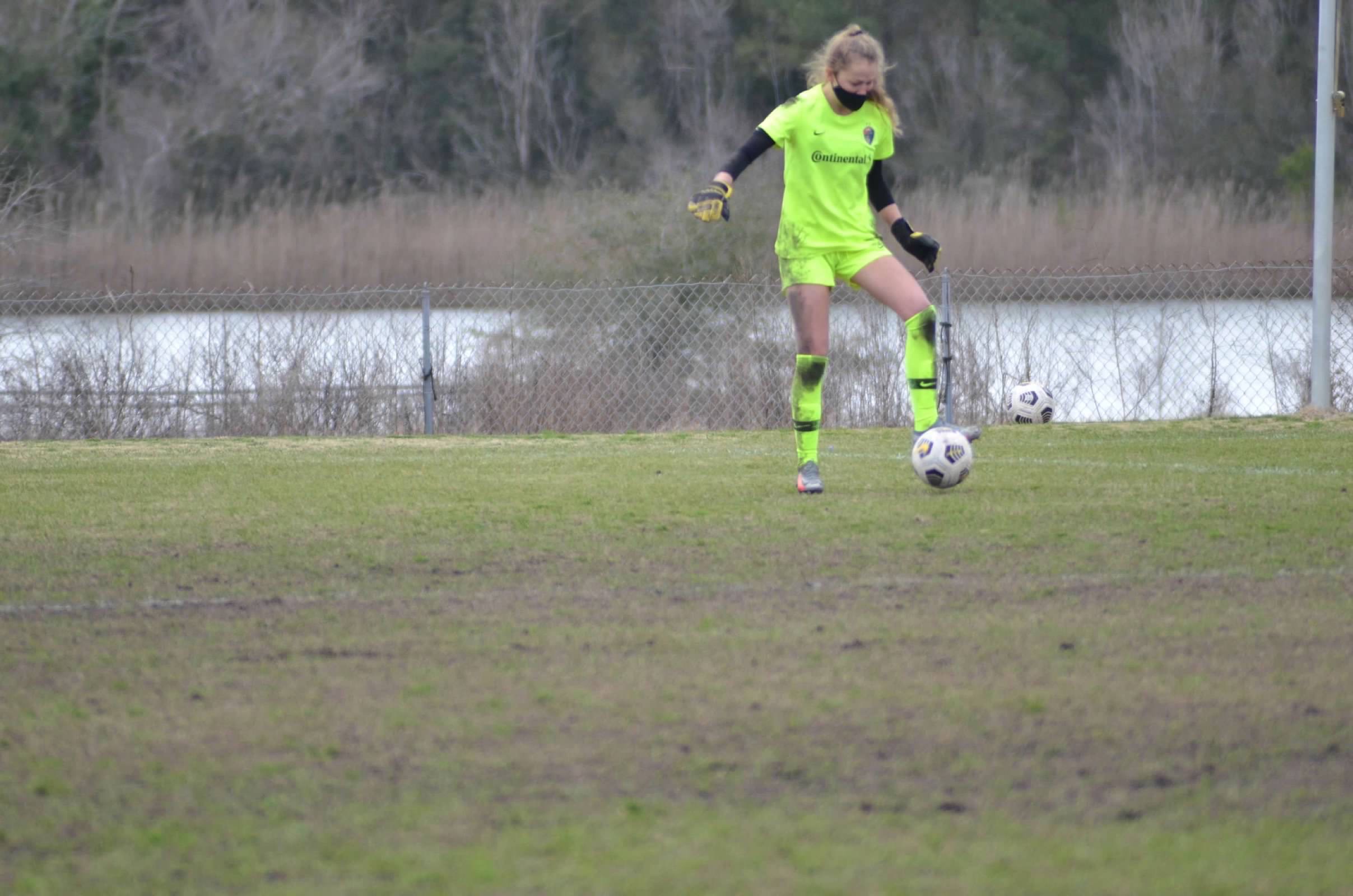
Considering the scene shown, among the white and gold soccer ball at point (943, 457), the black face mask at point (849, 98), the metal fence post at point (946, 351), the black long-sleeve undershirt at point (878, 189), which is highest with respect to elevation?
the black face mask at point (849, 98)

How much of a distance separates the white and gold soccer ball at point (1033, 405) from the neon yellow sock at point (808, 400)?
185 inches

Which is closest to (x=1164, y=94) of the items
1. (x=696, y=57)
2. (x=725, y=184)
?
(x=696, y=57)

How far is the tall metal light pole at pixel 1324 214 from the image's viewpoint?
1091cm

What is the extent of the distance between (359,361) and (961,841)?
1036 cm

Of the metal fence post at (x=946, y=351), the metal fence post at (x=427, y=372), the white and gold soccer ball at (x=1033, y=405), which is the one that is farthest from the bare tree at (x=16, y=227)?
the white and gold soccer ball at (x=1033, y=405)

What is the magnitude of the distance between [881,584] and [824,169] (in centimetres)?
257

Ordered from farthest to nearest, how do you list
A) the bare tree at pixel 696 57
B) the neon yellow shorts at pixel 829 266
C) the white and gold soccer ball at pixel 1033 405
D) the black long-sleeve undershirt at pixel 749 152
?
1. the bare tree at pixel 696 57
2. the white and gold soccer ball at pixel 1033 405
3. the neon yellow shorts at pixel 829 266
4. the black long-sleeve undershirt at pixel 749 152

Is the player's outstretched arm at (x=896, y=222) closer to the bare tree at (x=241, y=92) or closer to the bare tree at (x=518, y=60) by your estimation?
the bare tree at (x=241, y=92)

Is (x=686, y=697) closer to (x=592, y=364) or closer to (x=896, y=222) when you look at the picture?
(x=896, y=222)

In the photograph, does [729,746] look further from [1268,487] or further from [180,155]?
[180,155]

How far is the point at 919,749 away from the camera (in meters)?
2.93

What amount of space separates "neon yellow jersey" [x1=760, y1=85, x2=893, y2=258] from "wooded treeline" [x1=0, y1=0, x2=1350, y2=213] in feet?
Result: 79.1

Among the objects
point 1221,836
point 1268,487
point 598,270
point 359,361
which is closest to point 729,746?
point 1221,836

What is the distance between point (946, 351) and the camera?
1177 cm
